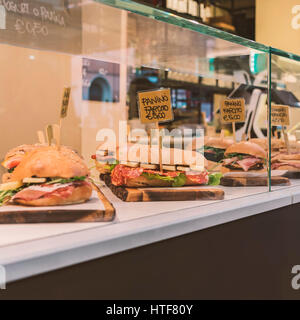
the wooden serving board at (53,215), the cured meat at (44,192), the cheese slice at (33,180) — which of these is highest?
the cheese slice at (33,180)

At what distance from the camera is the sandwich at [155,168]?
1541 millimetres

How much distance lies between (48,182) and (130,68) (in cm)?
160

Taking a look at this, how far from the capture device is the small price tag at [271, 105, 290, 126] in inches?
79.8

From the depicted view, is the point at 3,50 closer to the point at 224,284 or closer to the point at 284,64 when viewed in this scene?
the point at 284,64

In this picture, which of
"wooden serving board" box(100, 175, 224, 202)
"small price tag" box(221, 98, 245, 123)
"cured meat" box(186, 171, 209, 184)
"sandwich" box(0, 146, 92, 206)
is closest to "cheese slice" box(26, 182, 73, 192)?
"sandwich" box(0, 146, 92, 206)

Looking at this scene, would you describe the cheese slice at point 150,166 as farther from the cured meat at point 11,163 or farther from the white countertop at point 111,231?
the cured meat at point 11,163

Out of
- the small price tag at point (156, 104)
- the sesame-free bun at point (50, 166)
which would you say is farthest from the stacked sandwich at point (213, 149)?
the sesame-free bun at point (50, 166)

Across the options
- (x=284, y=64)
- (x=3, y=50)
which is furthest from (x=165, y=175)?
(x=3, y=50)

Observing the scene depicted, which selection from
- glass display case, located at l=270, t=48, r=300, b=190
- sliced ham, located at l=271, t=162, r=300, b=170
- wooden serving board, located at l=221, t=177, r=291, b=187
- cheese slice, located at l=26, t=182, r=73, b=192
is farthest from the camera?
sliced ham, located at l=271, t=162, r=300, b=170

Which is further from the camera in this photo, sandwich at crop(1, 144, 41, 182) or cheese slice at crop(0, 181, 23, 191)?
sandwich at crop(1, 144, 41, 182)

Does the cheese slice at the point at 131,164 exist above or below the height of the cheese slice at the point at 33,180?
above

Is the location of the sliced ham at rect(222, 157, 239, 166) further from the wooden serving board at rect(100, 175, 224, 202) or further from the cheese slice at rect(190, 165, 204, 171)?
the wooden serving board at rect(100, 175, 224, 202)

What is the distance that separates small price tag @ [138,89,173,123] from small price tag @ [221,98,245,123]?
19.7 inches
